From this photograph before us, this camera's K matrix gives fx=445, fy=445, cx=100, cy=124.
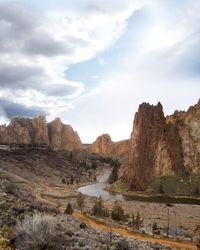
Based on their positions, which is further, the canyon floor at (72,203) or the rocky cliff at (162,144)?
the rocky cliff at (162,144)

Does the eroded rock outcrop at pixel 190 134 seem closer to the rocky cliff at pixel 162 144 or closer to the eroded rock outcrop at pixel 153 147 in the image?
the rocky cliff at pixel 162 144

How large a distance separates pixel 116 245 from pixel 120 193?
357ft

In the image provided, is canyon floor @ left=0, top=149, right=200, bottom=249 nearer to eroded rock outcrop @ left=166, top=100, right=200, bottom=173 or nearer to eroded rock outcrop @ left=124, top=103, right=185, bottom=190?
eroded rock outcrop @ left=124, top=103, right=185, bottom=190

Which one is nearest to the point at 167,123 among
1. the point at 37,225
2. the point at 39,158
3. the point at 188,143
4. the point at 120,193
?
the point at 188,143

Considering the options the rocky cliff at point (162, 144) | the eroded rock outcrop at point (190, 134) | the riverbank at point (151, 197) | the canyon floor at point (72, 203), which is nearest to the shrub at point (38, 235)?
the canyon floor at point (72, 203)

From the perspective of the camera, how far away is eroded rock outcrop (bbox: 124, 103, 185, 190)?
15300 cm

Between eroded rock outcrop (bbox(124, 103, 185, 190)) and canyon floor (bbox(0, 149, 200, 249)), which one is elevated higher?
eroded rock outcrop (bbox(124, 103, 185, 190))

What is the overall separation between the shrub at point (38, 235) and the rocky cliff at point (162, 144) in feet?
424

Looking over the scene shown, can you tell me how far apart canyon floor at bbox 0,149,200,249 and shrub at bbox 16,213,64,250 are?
1157mm

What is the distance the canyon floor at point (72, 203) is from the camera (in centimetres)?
2892

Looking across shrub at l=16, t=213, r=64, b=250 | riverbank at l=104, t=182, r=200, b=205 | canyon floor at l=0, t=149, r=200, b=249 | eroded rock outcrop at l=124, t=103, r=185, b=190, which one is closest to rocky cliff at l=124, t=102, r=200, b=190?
eroded rock outcrop at l=124, t=103, r=185, b=190

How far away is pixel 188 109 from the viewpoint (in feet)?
545

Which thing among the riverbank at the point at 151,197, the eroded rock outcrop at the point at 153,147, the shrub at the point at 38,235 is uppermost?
the eroded rock outcrop at the point at 153,147

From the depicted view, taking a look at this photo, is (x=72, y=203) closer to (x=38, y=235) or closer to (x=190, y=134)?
(x=38, y=235)
